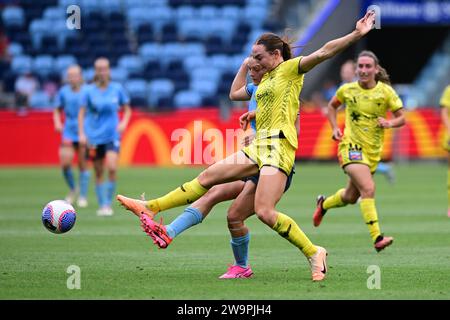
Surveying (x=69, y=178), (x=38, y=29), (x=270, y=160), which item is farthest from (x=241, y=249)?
(x=38, y=29)

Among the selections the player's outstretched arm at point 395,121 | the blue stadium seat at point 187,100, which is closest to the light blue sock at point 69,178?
the player's outstretched arm at point 395,121

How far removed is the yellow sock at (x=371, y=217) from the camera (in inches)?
Answer: 448

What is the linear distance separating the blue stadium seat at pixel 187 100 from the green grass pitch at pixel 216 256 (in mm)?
11491

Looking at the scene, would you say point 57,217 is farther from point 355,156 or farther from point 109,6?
point 109,6

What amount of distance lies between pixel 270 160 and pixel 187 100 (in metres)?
22.4

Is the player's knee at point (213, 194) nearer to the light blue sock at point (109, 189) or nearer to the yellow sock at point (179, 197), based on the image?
the yellow sock at point (179, 197)

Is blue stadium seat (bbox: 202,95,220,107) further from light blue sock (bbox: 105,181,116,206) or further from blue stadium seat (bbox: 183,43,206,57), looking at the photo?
light blue sock (bbox: 105,181,116,206)

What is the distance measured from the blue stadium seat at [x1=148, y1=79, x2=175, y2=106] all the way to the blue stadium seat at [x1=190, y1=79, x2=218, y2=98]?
731mm

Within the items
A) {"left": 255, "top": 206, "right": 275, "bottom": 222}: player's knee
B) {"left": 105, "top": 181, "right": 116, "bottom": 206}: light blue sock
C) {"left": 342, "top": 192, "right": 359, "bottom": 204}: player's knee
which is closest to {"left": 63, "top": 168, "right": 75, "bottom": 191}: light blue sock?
{"left": 105, "top": 181, "right": 116, "bottom": 206}: light blue sock

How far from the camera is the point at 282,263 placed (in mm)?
10484

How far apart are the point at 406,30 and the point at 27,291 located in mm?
29172

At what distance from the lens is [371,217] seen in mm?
11461

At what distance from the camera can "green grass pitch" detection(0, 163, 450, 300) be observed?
837 cm

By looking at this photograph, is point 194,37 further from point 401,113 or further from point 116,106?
point 401,113
